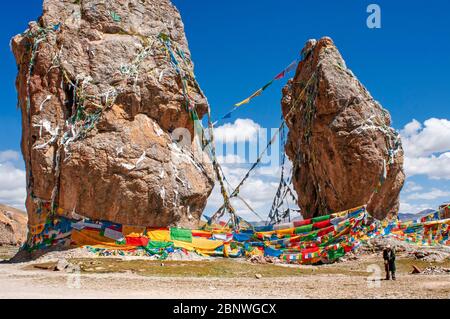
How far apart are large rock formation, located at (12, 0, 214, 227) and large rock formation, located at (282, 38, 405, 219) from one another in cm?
621

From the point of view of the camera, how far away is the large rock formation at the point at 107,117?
21.4 metres

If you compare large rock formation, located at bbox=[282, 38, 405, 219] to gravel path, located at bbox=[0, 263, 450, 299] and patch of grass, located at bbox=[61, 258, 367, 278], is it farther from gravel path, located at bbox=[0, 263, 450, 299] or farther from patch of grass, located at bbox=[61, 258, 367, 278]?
gravel path, located at bbox=[0, 263, 450, 299]

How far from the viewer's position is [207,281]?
13359 mm

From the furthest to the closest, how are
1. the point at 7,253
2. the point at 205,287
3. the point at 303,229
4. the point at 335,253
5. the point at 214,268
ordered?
the point at 7,253 → the point at 303,229 → the point at 335,253 → the point at 214,268 → the point at 205,287

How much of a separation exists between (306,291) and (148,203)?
1232 cm

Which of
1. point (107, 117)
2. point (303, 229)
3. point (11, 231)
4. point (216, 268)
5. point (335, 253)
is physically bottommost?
point (216, 268)

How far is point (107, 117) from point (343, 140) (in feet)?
38.9

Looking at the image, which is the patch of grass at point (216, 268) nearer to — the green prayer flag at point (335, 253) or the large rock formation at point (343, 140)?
the green prayer flag at point (335, 253)

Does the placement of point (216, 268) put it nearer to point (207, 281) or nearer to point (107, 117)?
point (207, 281)

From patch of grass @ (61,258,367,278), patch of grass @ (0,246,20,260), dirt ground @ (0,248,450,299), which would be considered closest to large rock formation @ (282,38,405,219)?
dirt ground @ (0,248,450,299)

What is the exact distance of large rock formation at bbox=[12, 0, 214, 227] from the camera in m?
21.4

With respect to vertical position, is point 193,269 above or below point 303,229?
below

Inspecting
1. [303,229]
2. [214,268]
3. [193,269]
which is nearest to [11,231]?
[303,229]
